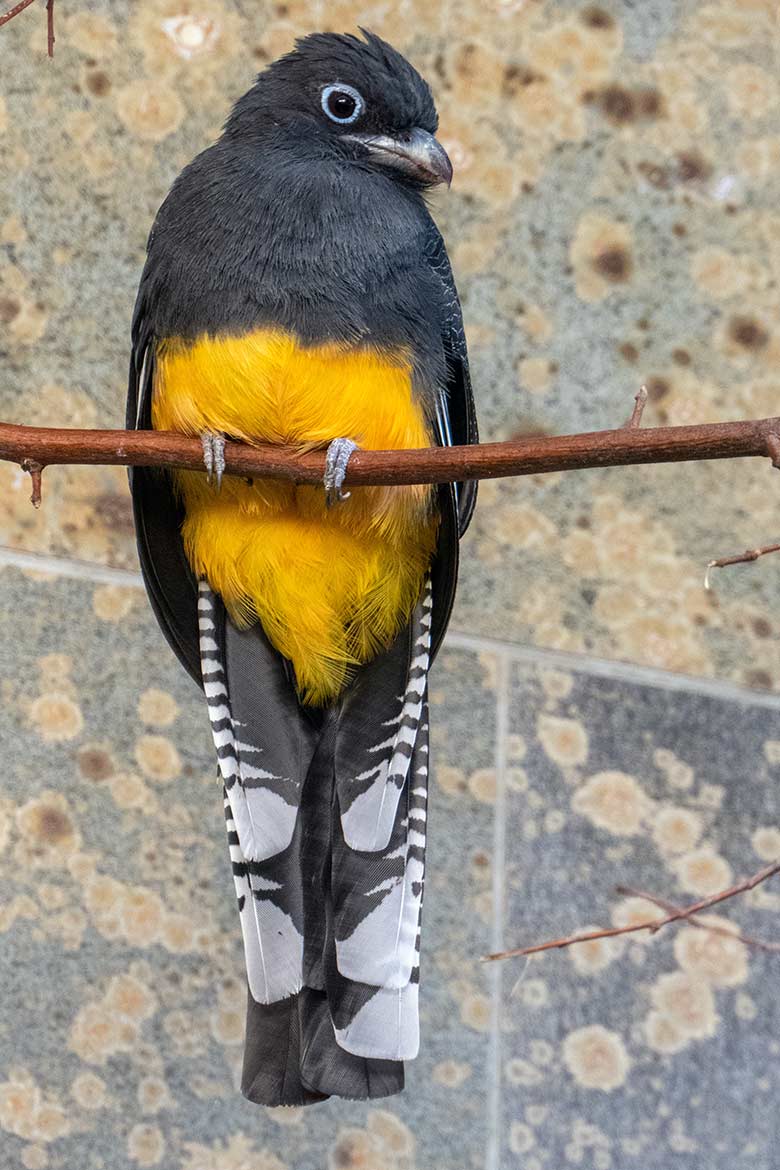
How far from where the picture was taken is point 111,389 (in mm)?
2873

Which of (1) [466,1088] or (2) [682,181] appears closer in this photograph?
(1) [466,1088]

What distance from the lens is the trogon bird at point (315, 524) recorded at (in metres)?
1.97

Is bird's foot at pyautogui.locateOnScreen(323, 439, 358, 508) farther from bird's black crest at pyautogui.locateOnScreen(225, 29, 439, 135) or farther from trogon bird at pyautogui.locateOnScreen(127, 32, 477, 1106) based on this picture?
bird's black crest at pyautogui.locateOnScreen(225, 29, 439, 135)

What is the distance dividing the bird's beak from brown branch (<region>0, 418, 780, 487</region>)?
0.58 meters

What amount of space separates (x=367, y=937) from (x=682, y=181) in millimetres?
1785

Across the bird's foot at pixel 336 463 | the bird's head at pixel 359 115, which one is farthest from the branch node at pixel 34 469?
the bird's head at pixel 359 115

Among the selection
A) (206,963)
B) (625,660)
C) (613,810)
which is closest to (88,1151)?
(206,963)

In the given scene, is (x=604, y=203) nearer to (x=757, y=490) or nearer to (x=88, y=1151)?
(x=757, y=490)

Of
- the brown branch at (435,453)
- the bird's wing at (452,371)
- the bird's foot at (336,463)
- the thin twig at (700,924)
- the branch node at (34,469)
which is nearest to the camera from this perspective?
the brown branch at (435,453)

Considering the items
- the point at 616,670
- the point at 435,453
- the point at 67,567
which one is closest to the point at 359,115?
the point at 435,453

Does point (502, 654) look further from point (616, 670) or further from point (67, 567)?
point (67, 567)

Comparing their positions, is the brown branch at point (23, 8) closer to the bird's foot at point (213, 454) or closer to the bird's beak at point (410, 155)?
the bird's foot at point (213, 454)

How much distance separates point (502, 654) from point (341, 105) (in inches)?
44.6

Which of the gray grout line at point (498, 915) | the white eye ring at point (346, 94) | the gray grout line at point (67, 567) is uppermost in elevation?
the white eye ring at point (346, 94)
